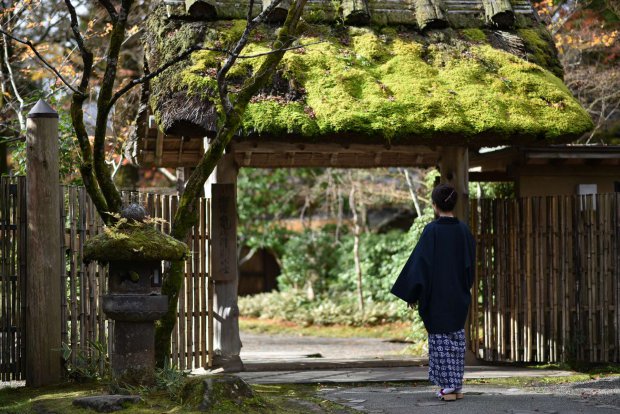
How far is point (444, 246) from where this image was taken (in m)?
7.15

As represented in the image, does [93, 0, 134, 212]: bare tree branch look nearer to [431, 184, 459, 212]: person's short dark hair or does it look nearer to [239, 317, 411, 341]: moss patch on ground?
[431, 184, 459, 212]: person's short dark hair

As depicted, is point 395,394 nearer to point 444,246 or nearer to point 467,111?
point 444,246

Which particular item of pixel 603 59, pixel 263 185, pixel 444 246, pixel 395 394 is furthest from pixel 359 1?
pixel 263 185

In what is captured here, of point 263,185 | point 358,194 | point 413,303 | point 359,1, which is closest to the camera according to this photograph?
point 413,303

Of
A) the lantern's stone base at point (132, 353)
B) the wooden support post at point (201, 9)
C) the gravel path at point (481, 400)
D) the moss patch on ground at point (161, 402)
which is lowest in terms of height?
the gravel path at point (481, 400)

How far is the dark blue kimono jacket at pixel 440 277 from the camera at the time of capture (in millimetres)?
7105

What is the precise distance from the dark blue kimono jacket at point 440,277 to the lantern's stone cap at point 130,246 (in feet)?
6.23

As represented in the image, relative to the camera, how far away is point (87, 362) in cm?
804

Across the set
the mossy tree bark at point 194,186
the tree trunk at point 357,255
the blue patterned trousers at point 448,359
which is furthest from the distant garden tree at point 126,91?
the tree trunk at point 357,255

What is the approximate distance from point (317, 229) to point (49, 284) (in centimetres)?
1514

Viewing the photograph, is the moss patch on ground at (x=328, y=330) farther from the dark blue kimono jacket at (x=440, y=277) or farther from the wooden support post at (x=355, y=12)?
the dark blue kimono jacket at (x=440, y=277)

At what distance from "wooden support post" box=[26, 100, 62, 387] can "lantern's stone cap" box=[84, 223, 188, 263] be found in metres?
1.19

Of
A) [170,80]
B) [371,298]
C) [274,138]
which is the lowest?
[371,298]

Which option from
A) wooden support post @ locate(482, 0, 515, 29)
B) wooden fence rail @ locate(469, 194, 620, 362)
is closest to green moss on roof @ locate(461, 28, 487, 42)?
wooden support post @ locate(482, 0, 515, 29)
